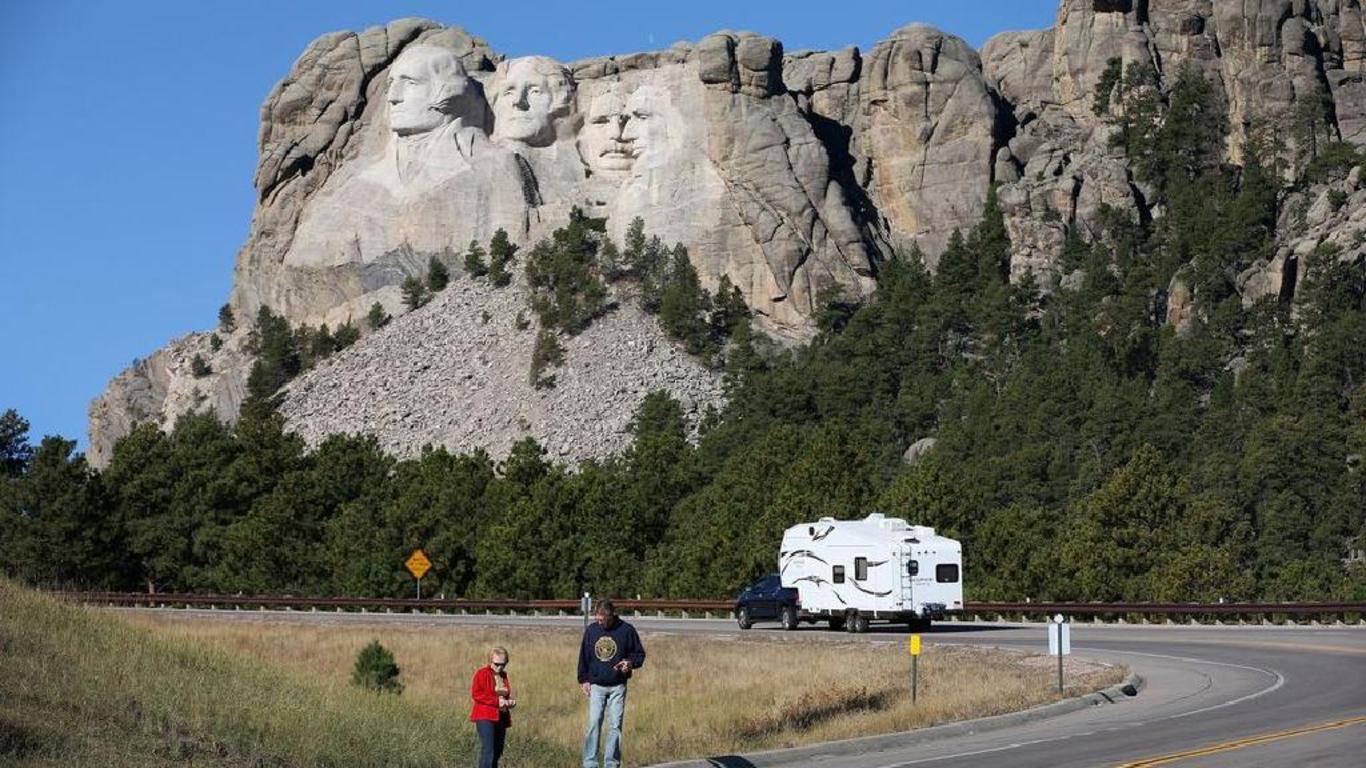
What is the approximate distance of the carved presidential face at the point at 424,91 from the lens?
17512 cm

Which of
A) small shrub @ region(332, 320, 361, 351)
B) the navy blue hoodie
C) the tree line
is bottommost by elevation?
the navy blue hoodie

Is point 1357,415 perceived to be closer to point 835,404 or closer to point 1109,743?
point 835,404

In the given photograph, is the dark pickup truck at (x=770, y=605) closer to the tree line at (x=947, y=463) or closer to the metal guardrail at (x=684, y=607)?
the metal guardrail at (x=684, y=607)

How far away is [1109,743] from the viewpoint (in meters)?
25.5

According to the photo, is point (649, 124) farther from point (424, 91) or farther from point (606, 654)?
point (606, 654)

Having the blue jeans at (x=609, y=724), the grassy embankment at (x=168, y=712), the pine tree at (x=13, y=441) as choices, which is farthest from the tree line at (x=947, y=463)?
the blue jeans at (x=609, y=724)

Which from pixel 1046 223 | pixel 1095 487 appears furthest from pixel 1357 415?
pixel 1046 223

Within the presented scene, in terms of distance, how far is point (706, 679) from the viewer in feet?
146

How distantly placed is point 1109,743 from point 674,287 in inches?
5079

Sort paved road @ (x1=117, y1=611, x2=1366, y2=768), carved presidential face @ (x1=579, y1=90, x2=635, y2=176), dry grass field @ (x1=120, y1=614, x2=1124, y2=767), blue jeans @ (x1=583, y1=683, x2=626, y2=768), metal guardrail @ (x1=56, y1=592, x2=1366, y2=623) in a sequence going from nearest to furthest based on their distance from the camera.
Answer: blue jeans @ (x1=583, y1=683, x2=626, y2=768), paved road @ (x1=117, y1=611, x2=1366, y2=768), dry grass field @ (x1=120, y1=614, x2=1124, y2=767), metal guardrail @ (x1=56, y1=592, x2=1366, y2=623), carved presidential face @ (x1=579, y1=90, x2=635, y2=176)

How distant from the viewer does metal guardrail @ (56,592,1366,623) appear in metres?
55.0

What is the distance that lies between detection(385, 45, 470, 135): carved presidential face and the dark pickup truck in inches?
4741

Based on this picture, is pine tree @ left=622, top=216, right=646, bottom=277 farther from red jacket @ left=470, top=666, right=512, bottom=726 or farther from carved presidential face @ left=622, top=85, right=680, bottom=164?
red jacket @ left=470, top=666, right=512, bottom=726

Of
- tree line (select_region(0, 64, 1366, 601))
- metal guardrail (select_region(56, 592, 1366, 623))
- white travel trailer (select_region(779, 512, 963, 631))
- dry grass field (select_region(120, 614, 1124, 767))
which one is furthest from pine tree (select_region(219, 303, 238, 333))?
white travel trailer (select_region(779, 512, 963, 631))
